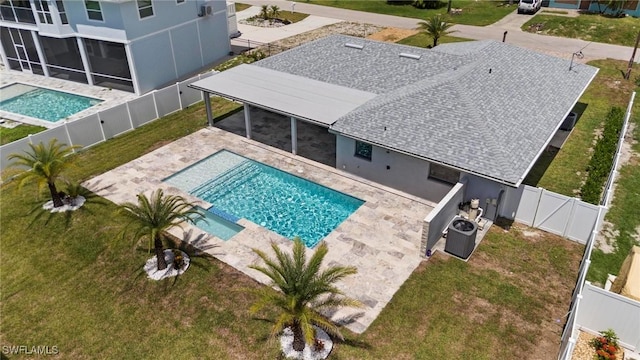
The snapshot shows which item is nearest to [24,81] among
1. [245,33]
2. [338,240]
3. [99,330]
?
[245,33]

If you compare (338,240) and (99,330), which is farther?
(338,240)

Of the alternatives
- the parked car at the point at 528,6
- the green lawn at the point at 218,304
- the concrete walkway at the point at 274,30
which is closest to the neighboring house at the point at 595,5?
the parked car at the point at 528,6

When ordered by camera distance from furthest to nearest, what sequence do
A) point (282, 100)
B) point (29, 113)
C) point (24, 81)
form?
point (24, 81) < point (29, 113) < point (282, 100)

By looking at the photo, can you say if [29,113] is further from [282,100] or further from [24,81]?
[282,100]

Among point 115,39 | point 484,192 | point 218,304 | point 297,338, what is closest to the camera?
point 297,338

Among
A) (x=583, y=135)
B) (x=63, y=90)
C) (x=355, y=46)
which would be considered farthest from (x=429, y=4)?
(x=63, y=90)

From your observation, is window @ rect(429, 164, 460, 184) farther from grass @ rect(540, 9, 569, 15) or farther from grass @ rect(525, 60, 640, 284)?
grass @ rect(540, 9, 569, 15)

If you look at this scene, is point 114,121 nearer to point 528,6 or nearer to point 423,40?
point 423,40

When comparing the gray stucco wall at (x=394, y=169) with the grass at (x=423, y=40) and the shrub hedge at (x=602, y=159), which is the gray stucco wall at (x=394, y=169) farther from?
the grass at (x=423, y=40)
